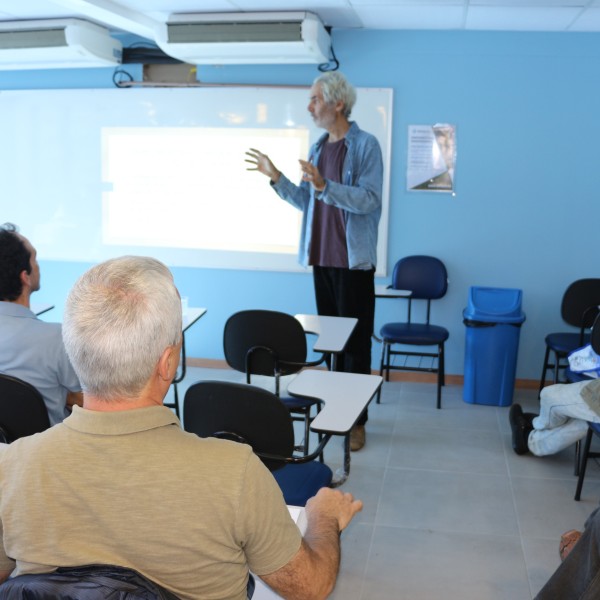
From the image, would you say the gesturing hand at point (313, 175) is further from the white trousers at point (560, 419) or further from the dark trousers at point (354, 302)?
the white trousers at point (560, 419)

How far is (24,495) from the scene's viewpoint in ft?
3.60

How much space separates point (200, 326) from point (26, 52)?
7.72ft

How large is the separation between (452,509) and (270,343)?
114 cm

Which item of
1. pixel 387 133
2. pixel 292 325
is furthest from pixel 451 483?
pixel 387 133

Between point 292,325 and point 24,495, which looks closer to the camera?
point 24,495

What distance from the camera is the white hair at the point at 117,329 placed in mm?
1119

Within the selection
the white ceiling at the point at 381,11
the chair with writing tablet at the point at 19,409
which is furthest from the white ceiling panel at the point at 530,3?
the chair with writing tablet at the point at 19,409

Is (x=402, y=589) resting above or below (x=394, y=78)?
below

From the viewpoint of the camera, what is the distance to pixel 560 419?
3.44 m

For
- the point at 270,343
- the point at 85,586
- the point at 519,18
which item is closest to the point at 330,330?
the point at 270,343

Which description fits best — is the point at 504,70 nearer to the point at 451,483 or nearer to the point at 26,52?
the point at 451,483

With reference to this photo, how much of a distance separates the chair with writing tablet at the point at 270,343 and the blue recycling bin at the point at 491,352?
→ 1.86 metres

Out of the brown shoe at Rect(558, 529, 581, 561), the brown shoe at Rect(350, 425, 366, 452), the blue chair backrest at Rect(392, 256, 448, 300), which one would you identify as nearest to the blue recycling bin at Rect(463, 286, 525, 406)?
the blue chair backrest at Rect(392, 256, 448, 300)

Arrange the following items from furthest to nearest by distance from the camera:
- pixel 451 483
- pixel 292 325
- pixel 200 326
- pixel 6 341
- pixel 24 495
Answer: pixel 200 326
pixel 451 483
pixel 292 325
pixel 6 341
pixel 24 495
